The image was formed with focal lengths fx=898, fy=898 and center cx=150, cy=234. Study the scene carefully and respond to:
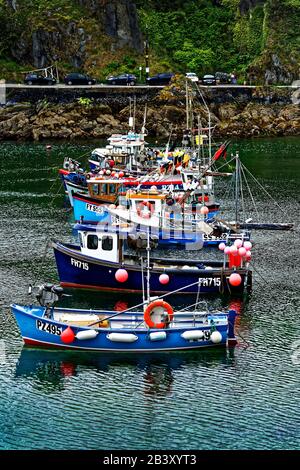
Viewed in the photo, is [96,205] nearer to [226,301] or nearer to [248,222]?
[248,222]

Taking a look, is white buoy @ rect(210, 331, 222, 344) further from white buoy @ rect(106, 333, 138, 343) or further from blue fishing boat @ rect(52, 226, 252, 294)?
blue fishing boat @ rect(52, 226, 252, 294)

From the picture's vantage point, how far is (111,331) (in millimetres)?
34000

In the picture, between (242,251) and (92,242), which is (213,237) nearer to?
(242,251)

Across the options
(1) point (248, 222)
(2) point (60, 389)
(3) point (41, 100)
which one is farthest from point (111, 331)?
(3) point (41, 100)

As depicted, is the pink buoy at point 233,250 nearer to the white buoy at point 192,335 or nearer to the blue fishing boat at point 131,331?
the blue fishing boat at point 131,331

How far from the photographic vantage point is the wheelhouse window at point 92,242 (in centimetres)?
4222

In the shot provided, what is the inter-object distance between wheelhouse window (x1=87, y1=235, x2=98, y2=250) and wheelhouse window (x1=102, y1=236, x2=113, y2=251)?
359 millimetres

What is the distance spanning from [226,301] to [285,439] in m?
12.9

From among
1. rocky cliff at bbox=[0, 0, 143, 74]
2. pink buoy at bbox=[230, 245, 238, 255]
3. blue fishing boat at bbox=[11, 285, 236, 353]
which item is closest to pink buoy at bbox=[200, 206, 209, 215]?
pink buoy at bbox=[230, 245, 238, 255]

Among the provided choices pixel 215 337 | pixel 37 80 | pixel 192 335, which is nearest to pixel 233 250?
pixel 215 337

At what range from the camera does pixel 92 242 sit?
42250 mm

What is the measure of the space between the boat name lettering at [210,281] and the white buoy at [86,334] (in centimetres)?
841

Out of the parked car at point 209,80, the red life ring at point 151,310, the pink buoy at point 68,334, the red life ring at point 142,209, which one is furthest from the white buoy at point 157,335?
the parked car at point 209,80

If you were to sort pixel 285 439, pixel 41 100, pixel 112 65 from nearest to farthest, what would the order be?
pixel 285 439 < pixel 41 100 < pixel 112 65
